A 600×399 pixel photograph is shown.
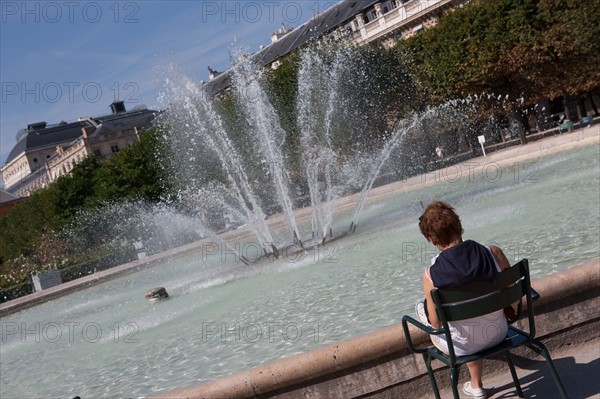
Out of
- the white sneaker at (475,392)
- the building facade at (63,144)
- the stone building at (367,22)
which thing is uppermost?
the building facade at (63,144)

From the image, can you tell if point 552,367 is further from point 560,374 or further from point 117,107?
point 117,107

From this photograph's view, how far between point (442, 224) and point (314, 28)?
59488mm

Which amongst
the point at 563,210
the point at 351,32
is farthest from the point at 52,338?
the point at 351,32

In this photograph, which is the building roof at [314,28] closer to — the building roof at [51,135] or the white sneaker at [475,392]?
the white sneaker at [475,392]

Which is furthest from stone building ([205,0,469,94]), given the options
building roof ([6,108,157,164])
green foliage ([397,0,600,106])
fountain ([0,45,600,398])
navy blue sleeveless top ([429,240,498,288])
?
building roof ([6,108,157,164])

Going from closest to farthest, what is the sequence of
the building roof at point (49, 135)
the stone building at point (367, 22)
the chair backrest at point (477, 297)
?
the chair backrest at point (477, 297)
the stone building at point (367, 22)
the building roof at point (49, 135)

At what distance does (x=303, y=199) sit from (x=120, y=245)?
9399 millimetres

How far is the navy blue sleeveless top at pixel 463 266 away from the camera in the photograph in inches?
148

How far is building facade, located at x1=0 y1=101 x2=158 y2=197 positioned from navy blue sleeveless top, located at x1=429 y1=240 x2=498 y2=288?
95898 millimetres

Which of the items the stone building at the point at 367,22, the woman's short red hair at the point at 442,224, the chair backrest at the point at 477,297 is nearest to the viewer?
the chair backrest at the point at 477,297

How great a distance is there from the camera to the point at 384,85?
39000 mm

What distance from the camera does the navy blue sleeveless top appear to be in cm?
376

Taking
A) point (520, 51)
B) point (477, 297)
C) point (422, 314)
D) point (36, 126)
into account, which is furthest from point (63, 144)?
point (477, 297)

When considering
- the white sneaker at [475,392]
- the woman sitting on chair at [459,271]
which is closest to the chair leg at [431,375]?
the woman sitting on chair at [459,271]
